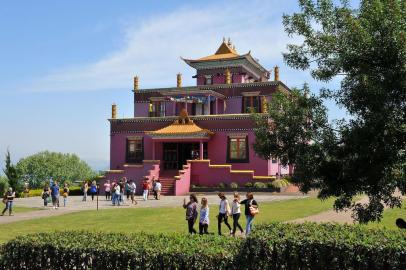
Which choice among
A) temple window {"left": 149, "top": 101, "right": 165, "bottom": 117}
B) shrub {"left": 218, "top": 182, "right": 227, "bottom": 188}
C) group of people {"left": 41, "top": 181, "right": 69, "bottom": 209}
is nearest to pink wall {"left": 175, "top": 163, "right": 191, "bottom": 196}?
shrub {"left": 218, "top": 182, "right": 227, "bottom": 188}

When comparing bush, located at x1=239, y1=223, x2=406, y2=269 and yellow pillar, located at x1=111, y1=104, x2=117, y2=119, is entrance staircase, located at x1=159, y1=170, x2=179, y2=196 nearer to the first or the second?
yellow pillar, located at x1=111, y1=104, x2=117, y2=119

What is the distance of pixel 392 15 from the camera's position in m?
8.03

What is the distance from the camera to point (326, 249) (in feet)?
29.2

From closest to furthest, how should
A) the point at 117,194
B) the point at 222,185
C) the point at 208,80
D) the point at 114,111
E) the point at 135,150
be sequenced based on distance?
1. the point at 117,194
2. the point at 222,185
3. the point at 135,150
4. the point at 114,111
5. the point at 208,80

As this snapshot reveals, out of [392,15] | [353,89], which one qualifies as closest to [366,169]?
[353,89]

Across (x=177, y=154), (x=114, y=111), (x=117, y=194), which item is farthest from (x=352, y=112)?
(x=114, y=111)

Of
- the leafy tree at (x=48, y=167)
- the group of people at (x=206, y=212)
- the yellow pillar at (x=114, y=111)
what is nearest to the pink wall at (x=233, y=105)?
the yellow pillar at (x=114, y=111)

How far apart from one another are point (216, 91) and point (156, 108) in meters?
6.27

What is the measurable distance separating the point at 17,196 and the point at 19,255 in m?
35.0

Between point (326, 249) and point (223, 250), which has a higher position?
point (326, 249)

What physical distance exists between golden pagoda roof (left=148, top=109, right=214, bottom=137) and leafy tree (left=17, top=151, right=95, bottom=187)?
59.0 meters

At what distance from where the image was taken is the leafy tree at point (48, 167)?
321 feet

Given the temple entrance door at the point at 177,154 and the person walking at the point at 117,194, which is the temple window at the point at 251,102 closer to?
the temple entrance door at the point at 177,154

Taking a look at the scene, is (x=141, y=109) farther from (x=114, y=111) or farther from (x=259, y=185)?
(x=259, y=185)
